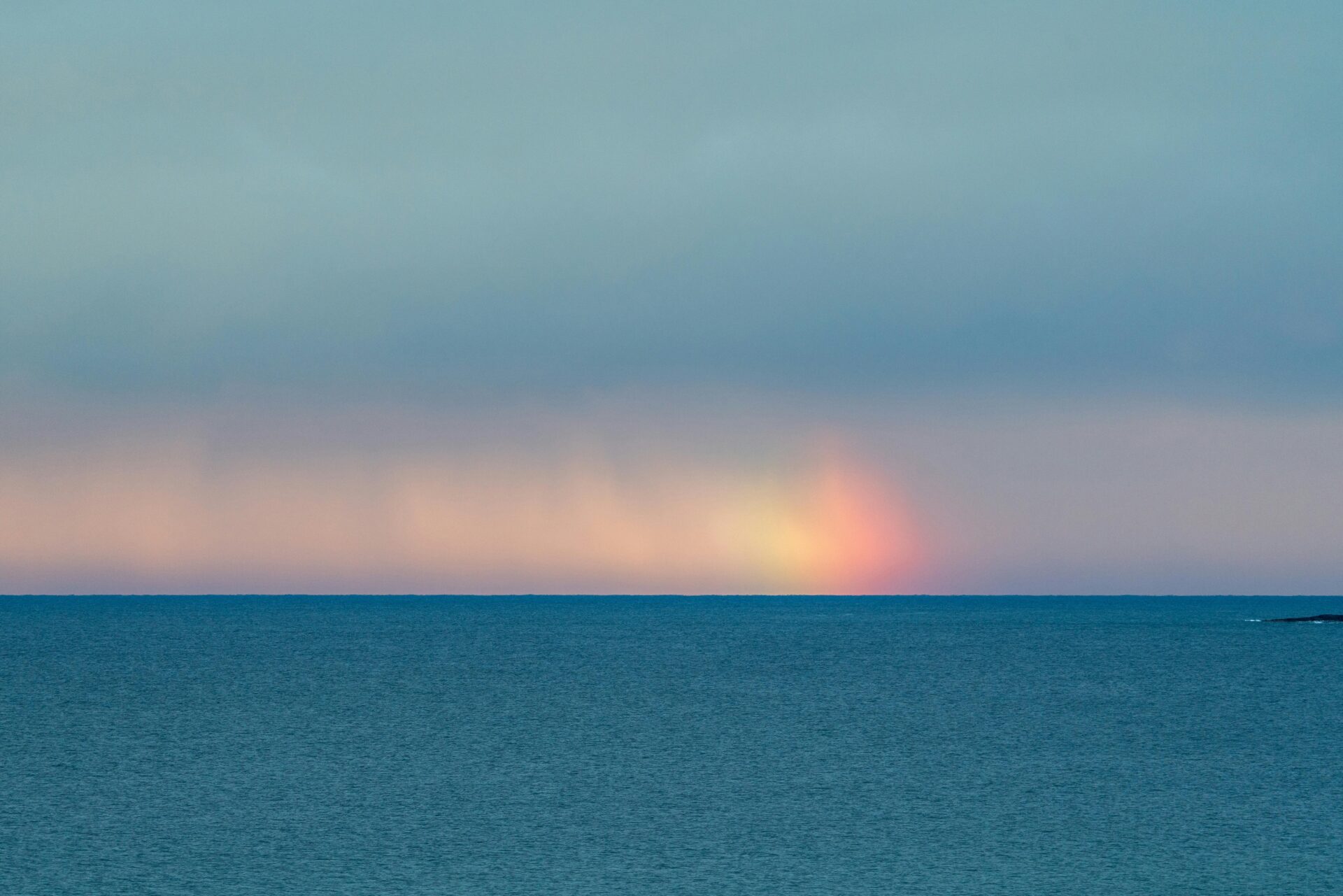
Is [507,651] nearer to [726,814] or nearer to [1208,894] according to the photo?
[726,814]

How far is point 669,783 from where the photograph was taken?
1318 inches

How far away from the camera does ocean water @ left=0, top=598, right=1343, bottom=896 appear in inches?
915

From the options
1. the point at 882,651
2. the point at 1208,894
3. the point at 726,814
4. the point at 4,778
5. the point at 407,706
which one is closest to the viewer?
the point at 1208,894

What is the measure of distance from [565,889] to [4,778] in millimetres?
19219

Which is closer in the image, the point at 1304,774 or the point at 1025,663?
the point at 1304,774

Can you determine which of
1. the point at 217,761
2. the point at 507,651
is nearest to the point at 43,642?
the point at 507,651

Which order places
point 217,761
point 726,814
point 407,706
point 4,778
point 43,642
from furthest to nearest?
point 43,642 < point 407,706 < point 217,761 < point 4,778 < point 726,814

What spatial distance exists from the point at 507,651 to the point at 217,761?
71.2 m

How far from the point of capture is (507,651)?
108438 mm

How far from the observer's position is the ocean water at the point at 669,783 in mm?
23234

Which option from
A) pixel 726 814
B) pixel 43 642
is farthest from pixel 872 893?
pixel 43 642

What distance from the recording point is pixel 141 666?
85.7 m

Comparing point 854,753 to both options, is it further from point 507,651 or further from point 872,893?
point 507,651

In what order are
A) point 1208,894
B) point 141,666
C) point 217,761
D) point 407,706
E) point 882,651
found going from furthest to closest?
point 882,651, point 141,666, point 407,706, point 217,761, point 1208,894
